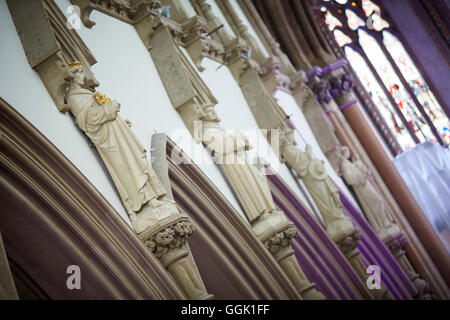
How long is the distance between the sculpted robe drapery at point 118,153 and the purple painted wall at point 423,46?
39.3ft

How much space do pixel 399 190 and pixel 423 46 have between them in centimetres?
488

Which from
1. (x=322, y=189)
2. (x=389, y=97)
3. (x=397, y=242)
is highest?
(x=389, y=97)

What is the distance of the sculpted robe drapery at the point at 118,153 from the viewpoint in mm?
4773

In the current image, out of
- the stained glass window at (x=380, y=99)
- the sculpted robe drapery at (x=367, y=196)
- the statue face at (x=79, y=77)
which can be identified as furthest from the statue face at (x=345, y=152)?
the statue face at (x=79, y=77)

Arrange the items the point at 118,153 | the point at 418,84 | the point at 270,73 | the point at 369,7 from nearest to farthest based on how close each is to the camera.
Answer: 1. the point at 118,153
2. the point at 270,73
3. the point at 418,84
4. the point at 369,7

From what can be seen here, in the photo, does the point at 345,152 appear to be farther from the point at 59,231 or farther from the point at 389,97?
the point at 59,231

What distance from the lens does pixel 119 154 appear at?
482 cm

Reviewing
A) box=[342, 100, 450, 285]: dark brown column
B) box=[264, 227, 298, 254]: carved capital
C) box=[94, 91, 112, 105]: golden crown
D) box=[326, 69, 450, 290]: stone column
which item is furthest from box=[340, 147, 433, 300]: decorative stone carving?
box=[94, 91, 112, 105]: golden crown

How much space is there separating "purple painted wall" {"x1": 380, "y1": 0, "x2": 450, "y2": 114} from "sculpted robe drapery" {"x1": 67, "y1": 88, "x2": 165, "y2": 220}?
12.0m

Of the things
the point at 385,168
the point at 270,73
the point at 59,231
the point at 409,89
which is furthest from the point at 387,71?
the point at 59,231

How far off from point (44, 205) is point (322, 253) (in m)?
5.01

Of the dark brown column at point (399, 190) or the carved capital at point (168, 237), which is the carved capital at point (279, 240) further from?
the dark brown column at point (399, 190)

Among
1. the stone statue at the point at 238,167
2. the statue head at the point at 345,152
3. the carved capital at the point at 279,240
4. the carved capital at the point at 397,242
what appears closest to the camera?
the carved capital at the point at 279,240
